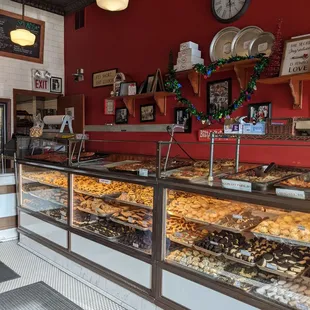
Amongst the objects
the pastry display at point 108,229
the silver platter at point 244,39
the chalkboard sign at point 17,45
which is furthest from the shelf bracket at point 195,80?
the chalkboard sign at point 17,45

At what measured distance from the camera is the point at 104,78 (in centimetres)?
511

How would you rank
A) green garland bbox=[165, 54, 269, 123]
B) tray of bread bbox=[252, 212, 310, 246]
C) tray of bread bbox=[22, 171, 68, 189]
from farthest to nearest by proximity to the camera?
tray of bread bbox=[22, 171, 68, 189], green garland bbox=[165, 54, 269, 123], tray of bread bbox=[252, 212, 310, 246]

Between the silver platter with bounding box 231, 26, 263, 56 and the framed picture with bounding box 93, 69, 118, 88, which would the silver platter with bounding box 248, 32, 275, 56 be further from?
the framed picture with bounding box 93, 69, 118, 88

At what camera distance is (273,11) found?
10.4ft

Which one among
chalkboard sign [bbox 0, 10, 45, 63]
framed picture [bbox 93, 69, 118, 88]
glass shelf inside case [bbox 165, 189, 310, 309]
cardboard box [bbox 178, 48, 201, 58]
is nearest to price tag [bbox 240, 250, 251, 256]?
glass shelf inside case [bbox 165, 189, 310, 309]

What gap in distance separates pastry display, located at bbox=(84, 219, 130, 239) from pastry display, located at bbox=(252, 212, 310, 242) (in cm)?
140

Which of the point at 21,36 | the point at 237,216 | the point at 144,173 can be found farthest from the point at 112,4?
the point at 237,216

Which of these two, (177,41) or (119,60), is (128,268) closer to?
(177,41)

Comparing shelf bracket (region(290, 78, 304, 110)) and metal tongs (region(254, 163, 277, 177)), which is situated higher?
shelf bracket (region(290, 78, 304, 110))

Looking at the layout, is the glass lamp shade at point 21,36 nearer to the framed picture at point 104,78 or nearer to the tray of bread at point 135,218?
the framed picture at point 104,78

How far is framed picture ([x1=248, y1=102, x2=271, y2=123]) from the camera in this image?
3.22 m

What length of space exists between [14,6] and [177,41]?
10.5ft

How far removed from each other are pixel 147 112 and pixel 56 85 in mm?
2407

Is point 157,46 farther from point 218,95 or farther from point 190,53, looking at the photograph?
point 218,95
